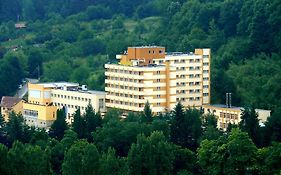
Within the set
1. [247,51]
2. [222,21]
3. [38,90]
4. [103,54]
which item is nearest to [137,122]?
[38,90]

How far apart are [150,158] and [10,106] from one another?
16060mm

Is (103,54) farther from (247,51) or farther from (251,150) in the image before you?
(251,150)

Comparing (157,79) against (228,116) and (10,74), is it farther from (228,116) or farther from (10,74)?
(10,74)

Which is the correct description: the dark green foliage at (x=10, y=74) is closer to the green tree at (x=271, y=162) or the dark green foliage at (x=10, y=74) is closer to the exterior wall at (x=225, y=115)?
the exterior wall at (x=225, y=115)

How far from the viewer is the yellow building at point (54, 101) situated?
59.1m

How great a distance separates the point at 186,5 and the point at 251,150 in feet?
87.7

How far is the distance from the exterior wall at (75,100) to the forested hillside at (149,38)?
4166mm

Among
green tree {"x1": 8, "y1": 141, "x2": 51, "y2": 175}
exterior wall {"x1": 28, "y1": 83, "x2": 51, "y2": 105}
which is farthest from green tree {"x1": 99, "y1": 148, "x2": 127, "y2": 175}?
exterior wall {"x1": 28, "y1": 83, "x2": 51, "y2": 105}

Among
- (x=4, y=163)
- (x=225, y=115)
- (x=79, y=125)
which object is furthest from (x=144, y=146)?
(x=225, y=115)

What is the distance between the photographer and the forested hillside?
60.9 metres

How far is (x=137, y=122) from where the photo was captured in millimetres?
53406

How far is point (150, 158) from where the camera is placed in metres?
47.6

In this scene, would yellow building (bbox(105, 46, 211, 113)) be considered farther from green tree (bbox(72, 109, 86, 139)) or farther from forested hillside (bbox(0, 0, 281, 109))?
green tree (bbox(72, 109, 86, 139))

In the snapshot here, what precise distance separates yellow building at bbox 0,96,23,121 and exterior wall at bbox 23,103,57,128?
1.85ft
